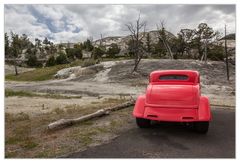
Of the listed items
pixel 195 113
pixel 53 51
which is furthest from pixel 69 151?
pixel 53 51

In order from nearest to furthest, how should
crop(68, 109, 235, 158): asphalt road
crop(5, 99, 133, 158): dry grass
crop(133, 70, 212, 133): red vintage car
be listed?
1. crop(68, 109, 235, 158): asphalt road
2. crop(5, 99, 133, 158): dry grass
3. crop(133, 70, 212, 133): red vintage car

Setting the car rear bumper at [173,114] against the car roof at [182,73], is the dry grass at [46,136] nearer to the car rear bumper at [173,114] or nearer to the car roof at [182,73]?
the car rear bumper at [173,114]

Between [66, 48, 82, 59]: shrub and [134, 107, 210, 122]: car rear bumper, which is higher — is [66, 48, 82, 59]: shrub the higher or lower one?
the higher one

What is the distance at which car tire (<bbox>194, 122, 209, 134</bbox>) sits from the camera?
290 inches

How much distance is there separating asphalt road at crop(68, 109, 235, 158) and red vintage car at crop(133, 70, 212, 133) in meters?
0.42

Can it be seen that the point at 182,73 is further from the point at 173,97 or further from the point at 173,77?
the point at 173,97

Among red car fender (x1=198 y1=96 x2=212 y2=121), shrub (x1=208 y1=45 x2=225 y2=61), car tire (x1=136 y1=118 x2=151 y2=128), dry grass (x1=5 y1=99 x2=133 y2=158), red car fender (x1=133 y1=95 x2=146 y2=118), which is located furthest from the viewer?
shrub (x1=208 y1=45 x2=225 y2=61)

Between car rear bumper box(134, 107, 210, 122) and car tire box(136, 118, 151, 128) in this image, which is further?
car tire box(136, 118, 151, 128)

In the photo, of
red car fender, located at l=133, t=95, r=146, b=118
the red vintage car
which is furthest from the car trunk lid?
red car fender, located at l=133, t=95, r=146, b=118

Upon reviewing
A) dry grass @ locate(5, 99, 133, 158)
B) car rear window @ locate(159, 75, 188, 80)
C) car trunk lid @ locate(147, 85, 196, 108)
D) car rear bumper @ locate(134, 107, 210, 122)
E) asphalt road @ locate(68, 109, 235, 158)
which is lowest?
asphalt road @ locate(68, 109, 235, 158)

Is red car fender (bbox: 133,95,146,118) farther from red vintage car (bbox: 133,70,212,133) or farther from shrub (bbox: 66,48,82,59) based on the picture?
shrub (bbox: 66,48,82,59)

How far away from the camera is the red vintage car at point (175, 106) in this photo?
23.7 feet

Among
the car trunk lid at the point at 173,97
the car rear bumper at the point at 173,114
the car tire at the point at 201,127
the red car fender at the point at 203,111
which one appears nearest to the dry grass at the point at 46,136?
the car rear bumper at the point at 173,114

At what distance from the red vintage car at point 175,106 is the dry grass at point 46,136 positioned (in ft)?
3.78
